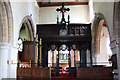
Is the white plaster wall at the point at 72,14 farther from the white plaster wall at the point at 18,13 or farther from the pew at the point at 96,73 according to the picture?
the pew at the point at 96,73

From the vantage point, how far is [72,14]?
1332 centimetres

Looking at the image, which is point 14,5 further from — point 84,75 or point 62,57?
point 62,57

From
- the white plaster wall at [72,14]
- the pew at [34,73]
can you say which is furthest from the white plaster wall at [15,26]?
the white plaster wall at [72,14]

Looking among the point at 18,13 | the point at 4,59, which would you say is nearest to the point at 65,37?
the point at 18,13

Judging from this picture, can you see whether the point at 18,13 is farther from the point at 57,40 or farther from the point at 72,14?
the point at 72,14

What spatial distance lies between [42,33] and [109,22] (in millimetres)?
5906

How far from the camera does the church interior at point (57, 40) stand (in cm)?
705

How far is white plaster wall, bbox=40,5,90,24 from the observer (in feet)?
43.3

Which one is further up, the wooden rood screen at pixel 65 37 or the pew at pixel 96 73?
the wooden rood screen at pixel 65 37

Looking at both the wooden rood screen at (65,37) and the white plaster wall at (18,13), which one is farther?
the wooden rood screen at (65,37)

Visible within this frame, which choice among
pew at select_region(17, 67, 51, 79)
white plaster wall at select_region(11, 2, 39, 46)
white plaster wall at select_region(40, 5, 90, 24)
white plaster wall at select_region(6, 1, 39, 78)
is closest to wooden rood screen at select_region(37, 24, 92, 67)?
white plaster wall at select_region(40, 5, 90, 24)

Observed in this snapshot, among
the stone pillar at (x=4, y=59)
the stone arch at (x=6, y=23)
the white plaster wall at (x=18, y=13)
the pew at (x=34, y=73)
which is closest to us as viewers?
the stone pillar at (x=4, y=59)

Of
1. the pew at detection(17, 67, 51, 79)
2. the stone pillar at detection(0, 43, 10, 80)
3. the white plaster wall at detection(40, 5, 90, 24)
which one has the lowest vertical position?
the pew at detection(17, 67, 51, 79)

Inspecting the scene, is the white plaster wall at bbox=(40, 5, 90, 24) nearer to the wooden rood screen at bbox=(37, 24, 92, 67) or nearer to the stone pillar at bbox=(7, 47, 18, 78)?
the wooden rood screen at bbox=(37, 24, 92, 67)
